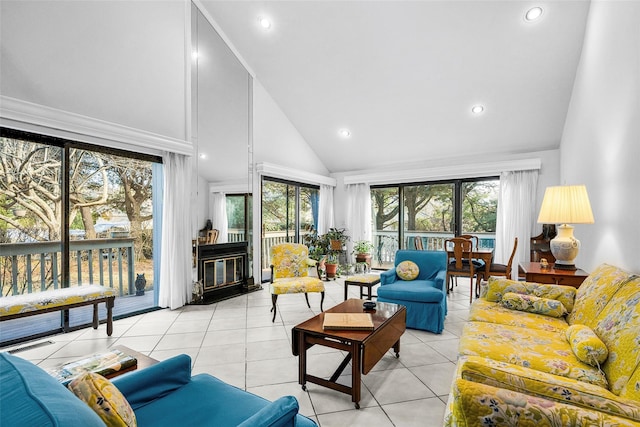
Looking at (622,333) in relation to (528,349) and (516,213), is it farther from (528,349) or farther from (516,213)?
(516,213)

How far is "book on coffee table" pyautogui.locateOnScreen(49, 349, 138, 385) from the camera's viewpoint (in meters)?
1.46

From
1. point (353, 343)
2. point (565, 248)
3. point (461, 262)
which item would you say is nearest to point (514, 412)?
point (353, 343)

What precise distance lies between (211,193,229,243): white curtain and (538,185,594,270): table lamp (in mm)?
3879

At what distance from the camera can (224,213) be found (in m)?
4.71

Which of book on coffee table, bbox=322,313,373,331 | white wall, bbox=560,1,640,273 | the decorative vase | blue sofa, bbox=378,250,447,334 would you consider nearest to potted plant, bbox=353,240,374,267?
the decorative vase

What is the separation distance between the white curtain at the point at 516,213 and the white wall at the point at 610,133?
1404 millimetres

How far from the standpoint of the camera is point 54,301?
108 inches

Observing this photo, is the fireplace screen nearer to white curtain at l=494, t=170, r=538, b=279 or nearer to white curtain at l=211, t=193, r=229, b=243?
white curtain at l=211, t=193, r=229, b=243

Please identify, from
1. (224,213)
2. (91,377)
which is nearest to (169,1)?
(224,213)

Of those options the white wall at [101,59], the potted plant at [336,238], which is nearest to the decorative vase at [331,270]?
the potted plant at [336,238]

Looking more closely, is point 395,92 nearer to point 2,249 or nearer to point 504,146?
point 504,146

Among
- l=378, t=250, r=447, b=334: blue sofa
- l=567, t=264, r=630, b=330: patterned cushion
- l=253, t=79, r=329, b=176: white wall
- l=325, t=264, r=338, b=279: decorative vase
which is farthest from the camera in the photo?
l=325, t=264, r=338, b=279: decorative vase

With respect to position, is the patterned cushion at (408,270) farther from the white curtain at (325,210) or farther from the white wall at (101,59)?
the white curtain at (325,210)

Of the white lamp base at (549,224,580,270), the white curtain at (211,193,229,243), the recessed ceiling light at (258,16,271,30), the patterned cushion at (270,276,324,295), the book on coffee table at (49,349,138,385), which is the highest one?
the recessed ceiling light at (258,16,271,30)
